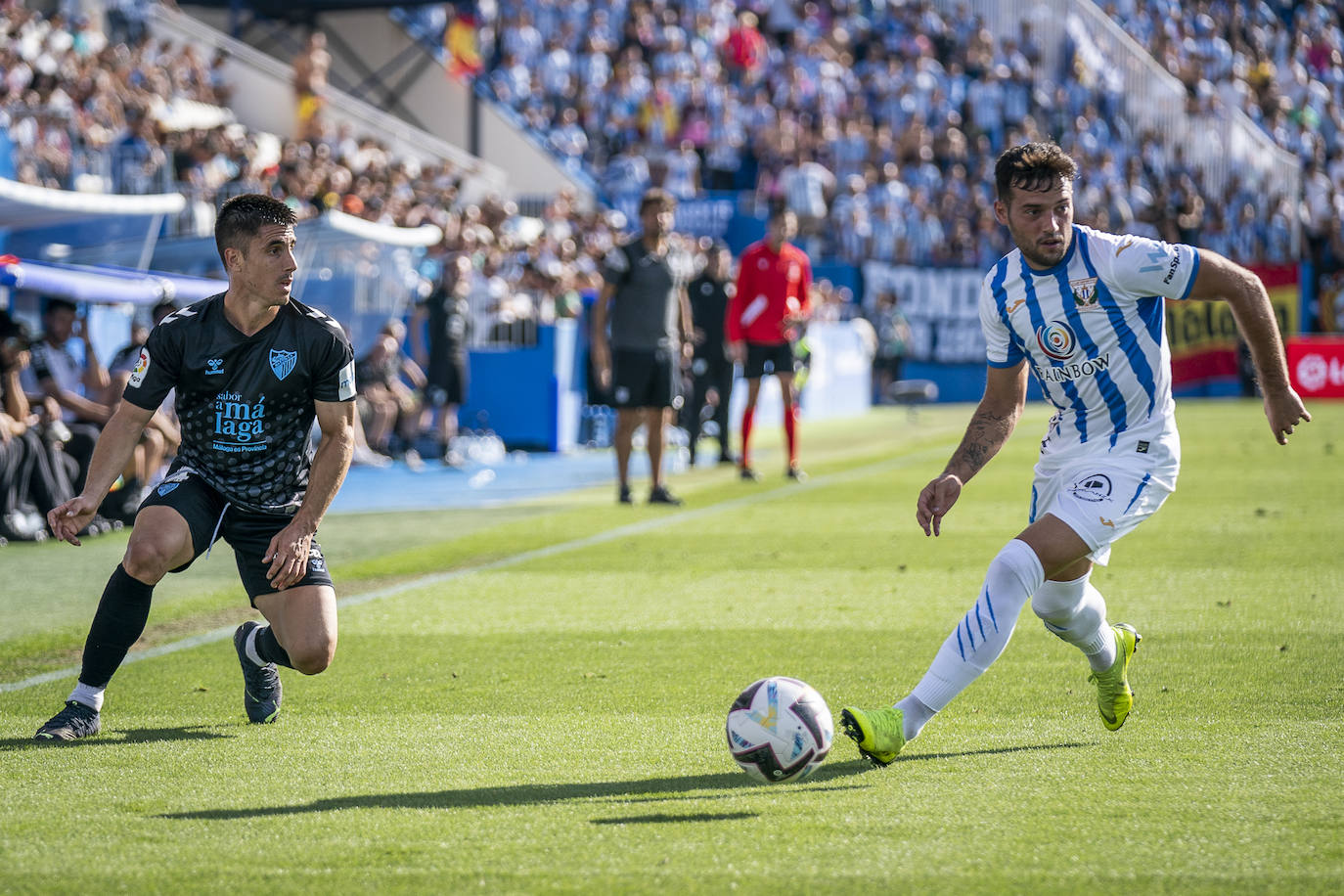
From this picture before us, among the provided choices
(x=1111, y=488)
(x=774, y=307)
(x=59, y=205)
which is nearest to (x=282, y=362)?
(x=1111, y=488)

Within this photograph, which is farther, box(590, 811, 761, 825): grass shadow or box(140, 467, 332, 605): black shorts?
box(140, 467, 332, 605): black shorts

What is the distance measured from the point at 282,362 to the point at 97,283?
763cm

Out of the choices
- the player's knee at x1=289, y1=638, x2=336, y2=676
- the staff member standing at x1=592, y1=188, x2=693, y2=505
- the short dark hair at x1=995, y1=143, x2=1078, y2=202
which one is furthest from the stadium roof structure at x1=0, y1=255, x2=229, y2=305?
the short dark hair at x1=995, y1=143, x2=1078, y2=202

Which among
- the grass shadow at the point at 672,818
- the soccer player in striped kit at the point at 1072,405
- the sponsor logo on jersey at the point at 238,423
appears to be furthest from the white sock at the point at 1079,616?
the sponsor logo on jersey at the point at 238,423

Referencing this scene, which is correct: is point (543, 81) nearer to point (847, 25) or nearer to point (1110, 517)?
point (847, 25)

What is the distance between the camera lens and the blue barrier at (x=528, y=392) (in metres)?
18.4

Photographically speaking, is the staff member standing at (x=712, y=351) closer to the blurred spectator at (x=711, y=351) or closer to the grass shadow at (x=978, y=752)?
the blurred spectator at (x=711, y=351)

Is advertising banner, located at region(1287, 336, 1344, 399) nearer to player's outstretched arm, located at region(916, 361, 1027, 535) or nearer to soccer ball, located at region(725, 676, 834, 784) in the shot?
player's outstretched arm, located at region(916, 361, 1027, 535)

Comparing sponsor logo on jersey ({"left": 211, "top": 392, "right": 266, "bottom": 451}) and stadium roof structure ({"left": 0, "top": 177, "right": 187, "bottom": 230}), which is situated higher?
stadium roof structure ({"left": 0, "top": 177, "right": 187, "bottom": 230})

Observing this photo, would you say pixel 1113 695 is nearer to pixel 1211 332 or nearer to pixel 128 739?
pixel 128 739

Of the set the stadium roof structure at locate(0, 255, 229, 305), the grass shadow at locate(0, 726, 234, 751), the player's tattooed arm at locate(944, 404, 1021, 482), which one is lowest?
the grass shadow at locate(0, 726, 234, 751)

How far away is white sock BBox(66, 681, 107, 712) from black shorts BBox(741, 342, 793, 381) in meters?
9.82

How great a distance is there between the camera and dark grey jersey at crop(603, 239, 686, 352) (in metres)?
12.5

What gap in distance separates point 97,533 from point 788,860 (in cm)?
843
